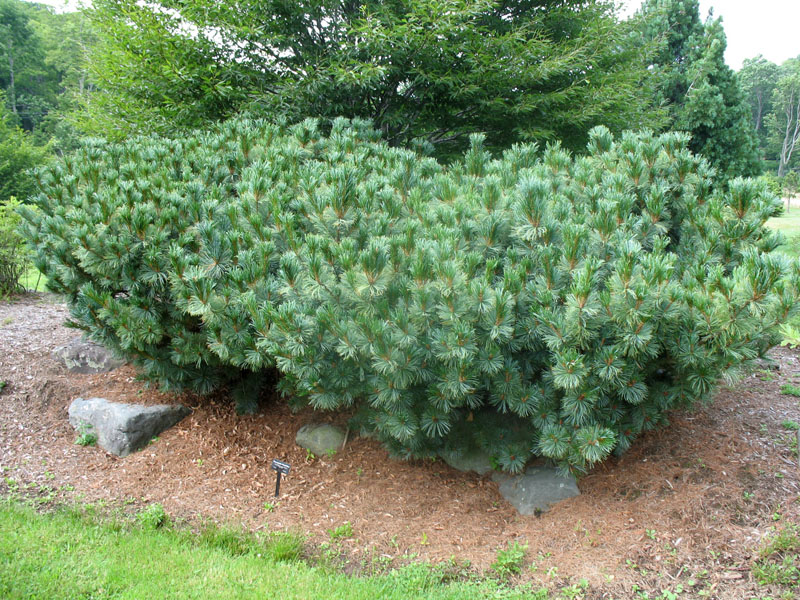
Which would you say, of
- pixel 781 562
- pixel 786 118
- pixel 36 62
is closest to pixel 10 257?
pixel 781 562

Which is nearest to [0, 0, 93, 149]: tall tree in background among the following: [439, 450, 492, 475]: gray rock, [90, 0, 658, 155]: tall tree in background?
[90, 0, 658, 155]: tall tree in background

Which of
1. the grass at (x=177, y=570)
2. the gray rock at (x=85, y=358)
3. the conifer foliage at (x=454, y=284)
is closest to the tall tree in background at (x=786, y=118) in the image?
the conifer foliage at (x=454, y=284)

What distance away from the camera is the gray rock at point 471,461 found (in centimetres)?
392

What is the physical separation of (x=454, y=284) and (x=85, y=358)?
15.2ft

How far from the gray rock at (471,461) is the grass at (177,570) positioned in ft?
3.36

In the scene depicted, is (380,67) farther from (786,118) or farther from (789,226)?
(786,118)

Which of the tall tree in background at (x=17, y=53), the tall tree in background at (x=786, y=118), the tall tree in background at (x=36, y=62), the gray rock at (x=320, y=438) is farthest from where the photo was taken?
the tall tree in background at (x=786, y=118)

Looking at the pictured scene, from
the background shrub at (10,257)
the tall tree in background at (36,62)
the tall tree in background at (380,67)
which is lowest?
the background shrub at (10,257)

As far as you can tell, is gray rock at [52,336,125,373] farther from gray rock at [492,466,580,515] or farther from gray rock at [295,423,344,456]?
gray rock at [492,466,580,515]

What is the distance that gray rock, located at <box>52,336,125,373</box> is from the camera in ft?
18.2

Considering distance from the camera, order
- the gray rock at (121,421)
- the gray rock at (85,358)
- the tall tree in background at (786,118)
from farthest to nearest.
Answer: the tall tree in background at (786,118) < the gray rock at (85,358) < the gray rock at (121,421)

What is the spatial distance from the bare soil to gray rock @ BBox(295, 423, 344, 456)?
8 centimetres

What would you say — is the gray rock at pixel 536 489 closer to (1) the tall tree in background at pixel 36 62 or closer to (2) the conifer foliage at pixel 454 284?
(2) the conifer foliage at pixel 454 284

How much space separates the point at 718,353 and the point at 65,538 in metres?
3.87
